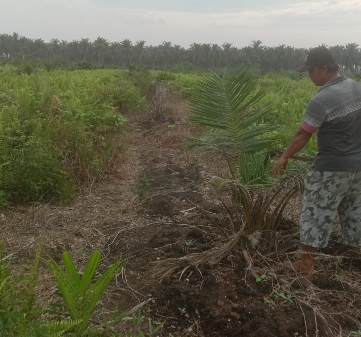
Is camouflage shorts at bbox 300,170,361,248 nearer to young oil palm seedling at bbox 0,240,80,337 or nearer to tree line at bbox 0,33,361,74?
young oil palm seedling at bbox 0,240,80,337

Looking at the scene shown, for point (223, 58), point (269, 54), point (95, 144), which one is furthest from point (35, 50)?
point (95, 144)

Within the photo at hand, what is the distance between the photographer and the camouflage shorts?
3.28 meters

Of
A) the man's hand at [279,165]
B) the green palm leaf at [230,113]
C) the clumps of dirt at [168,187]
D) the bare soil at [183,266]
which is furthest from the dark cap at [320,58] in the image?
the clumps of dirt at [168,187]

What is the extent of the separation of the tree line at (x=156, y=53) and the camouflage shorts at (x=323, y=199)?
65942 mm

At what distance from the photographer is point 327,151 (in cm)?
326

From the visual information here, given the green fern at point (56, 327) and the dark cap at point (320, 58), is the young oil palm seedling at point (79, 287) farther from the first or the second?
the dark cap at point (320, 58)

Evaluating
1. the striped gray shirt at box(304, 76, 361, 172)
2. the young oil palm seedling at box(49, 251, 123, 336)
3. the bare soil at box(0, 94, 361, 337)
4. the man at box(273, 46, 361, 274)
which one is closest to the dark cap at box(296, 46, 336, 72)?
the man at box(273, 46, 361, 274)

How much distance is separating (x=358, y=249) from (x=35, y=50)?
74.7 meters

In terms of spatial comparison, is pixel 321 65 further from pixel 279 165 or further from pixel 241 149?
pixel 241 149

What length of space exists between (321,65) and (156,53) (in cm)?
6929

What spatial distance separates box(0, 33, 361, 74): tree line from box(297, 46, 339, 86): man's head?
6587 centimetres

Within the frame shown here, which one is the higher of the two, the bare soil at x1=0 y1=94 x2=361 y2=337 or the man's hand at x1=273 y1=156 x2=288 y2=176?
the man's hand at x1=273 y1=156 x2=288 y2=176

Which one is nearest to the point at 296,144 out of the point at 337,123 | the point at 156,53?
the point at 337,123

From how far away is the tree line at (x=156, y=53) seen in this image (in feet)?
222
